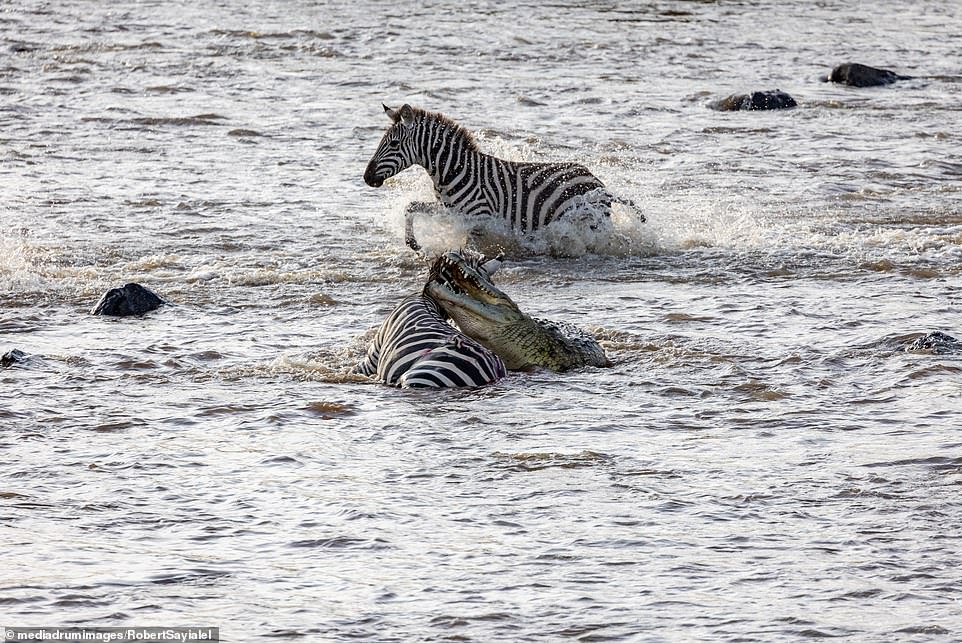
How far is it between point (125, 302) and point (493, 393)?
296 cm

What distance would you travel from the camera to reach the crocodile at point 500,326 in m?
8.62

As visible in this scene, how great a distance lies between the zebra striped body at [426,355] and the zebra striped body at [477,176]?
4.02 metres

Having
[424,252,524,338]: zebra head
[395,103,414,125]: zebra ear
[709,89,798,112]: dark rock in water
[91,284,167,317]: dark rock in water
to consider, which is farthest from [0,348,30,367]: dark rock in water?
[709,89,798,112]: dark rock in water

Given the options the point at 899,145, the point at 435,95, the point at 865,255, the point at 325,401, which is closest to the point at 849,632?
the point at 325,401

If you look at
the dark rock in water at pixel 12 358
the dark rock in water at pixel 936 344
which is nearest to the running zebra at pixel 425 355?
the dark rock in water at pixel 12 358

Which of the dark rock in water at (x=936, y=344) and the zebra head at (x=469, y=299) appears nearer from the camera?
the zebra head at (x=469, y=299)

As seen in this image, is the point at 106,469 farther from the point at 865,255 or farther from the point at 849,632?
the point at 865,255

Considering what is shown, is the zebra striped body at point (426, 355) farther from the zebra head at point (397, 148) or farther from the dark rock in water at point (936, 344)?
the zebra head at point (397, 148)

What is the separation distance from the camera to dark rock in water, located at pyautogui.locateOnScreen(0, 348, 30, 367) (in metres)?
8.67

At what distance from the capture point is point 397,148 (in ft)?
42.2

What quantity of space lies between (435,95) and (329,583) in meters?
15.4

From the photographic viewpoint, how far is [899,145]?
1683cm

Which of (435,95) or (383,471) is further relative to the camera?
(435,95)

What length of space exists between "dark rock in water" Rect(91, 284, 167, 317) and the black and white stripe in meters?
3.23
